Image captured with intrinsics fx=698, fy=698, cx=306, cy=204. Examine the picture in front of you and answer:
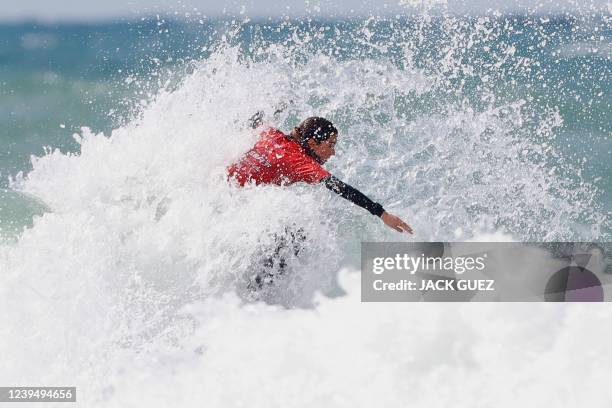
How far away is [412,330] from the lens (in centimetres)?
459

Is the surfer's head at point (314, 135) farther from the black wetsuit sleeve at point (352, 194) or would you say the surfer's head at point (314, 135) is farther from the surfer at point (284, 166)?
the black wetsuit sleeve at point (352, 194)

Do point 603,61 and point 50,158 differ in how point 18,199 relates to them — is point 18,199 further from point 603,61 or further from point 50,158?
point 603,61

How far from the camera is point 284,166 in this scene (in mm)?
5176

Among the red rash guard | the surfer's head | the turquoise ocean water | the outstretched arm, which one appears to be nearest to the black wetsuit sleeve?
the outstretched arm

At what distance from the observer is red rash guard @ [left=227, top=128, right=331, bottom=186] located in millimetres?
5137

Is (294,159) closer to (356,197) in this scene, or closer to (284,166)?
(284,166)

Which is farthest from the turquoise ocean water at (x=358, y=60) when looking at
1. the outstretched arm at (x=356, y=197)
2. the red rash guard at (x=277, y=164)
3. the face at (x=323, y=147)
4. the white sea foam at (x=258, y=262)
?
the outstretched arm at (x=356, y=197)

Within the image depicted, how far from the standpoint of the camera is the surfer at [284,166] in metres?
5.17

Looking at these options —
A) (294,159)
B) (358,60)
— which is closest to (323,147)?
(294,159)

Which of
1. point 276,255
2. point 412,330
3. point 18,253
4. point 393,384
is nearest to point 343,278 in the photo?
point 276,255

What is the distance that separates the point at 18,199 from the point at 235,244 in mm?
2609

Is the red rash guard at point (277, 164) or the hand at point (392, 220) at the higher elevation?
the red rash guard at point (277, 164)

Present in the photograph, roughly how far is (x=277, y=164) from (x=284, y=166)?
60 mm

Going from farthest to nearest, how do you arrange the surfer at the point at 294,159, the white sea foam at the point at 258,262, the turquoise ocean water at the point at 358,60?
the turquoise ocean water at the point at 358,60
the surfer at the point at 294,159
the white sea foam at the point at 258,262
